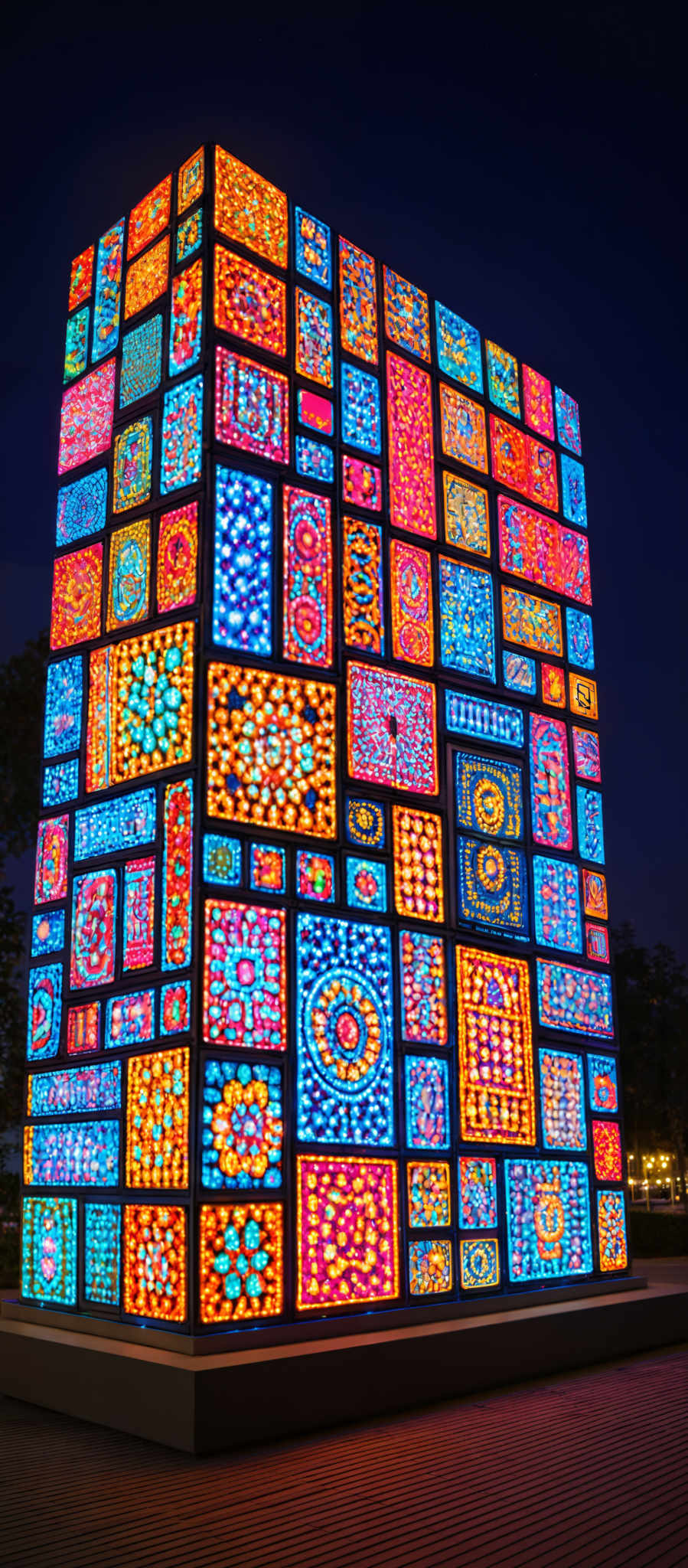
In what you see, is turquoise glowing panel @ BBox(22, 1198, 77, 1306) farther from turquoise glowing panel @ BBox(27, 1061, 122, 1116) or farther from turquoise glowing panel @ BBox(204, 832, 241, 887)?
turquoise glowing panel @ BBox(204, 832, 241, 887)

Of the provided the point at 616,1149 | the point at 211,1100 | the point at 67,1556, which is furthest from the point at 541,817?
the point at 67,1556

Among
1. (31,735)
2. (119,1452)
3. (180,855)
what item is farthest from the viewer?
(31,735)

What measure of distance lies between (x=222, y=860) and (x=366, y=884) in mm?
913

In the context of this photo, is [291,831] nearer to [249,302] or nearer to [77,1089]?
[77,1089]

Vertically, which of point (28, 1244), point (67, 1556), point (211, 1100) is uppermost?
point (211, 1100)

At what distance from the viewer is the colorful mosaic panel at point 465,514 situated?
22.0 feet

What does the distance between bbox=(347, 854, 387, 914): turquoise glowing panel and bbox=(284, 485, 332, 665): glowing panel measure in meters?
0.94

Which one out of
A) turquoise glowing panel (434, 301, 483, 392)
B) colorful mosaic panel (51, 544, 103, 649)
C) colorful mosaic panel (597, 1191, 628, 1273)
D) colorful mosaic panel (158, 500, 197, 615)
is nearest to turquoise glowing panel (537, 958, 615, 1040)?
colorful mosaic panel (597, 1191, 628, 1273)

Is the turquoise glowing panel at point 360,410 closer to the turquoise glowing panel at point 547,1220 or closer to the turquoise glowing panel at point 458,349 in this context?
the turquoise glowing panel at point 458,349

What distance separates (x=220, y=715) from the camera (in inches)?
198

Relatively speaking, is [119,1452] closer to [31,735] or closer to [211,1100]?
[211,1100]

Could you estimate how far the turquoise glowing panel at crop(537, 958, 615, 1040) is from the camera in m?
6.62

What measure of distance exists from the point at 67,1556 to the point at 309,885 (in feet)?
8.71

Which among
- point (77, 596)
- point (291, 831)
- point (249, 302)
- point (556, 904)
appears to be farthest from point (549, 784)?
point (249, 302)
